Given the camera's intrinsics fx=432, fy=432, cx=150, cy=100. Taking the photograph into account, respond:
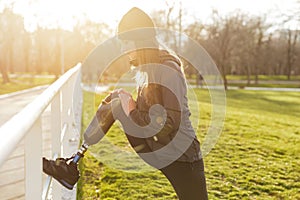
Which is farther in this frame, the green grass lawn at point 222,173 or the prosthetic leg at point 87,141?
the green grass lawn at point 222,173

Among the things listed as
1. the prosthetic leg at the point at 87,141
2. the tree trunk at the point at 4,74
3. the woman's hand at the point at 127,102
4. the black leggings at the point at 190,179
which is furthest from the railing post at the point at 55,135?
the tree trunk at the point at 4,74

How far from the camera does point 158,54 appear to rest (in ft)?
8.34

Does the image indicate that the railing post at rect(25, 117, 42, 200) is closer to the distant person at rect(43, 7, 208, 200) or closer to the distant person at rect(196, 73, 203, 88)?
the distant person at rect(43, 7, 208, 200)

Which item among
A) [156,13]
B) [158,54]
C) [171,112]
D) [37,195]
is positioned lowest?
[37,195]

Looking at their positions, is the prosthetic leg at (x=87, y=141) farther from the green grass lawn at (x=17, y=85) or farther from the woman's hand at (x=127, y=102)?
the green grass lawn at (x=17, y=85)

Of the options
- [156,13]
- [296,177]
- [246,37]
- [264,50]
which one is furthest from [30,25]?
[296,177]

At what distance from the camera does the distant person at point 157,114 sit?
245cm

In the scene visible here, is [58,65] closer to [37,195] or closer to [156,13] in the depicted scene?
[156,13]

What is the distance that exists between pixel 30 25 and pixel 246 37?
2018cm

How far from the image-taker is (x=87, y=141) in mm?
2695

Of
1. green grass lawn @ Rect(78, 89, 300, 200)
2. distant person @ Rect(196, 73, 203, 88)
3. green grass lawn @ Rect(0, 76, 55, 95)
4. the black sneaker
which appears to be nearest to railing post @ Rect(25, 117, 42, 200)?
the black sneaker

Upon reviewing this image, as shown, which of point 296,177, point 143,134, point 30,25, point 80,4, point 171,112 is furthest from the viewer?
point 80,4

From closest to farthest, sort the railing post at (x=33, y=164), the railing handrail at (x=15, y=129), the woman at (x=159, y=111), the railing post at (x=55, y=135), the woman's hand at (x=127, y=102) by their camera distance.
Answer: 1. the railing handrail at (x=15, y=129)
2. the railing post at (x=33, y=164)
3. the woman at (x=159, y=111)
4. the woman's hand at (x=127, y=102)
5. the railing post at (x=55, y=135)

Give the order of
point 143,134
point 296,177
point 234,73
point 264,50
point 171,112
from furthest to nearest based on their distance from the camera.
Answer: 1. point 234,73
2. point 264,50
3. point 296,177
4. point 143,134
5. point 171,112
